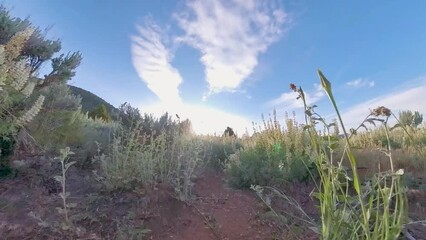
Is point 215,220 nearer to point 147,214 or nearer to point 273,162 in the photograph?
point 147,214

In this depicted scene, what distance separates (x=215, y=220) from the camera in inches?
123

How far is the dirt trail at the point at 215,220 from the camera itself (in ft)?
9.61

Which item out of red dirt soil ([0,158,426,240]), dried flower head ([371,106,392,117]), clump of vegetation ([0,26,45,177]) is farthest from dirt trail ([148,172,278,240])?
clump of vegetation ([0,26,45,177])

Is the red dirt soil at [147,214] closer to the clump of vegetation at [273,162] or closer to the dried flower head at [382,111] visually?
the clump of vegetation at [273,162]

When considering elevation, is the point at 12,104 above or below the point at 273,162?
above

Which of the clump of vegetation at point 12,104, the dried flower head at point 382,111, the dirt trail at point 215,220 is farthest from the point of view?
the clump of vegetation at point 12,104

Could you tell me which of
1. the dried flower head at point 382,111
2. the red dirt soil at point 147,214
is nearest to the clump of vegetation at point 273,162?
the red dirt soil at point 147,214

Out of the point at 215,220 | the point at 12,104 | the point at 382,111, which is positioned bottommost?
the point at 215,220

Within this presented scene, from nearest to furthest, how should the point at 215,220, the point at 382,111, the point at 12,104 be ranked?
the point at 382,111 < the point at 215,220 < the point at 12,104

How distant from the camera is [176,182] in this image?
3703 mm

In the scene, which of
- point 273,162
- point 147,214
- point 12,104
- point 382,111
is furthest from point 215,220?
point 12,104

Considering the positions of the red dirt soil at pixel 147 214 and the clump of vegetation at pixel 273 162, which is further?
the clump of vegetation at pixel 273 162

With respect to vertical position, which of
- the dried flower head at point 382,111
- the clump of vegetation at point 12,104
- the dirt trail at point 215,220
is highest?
the clump of vegetation at point 12,104

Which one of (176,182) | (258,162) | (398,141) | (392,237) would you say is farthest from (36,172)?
(398,141)
